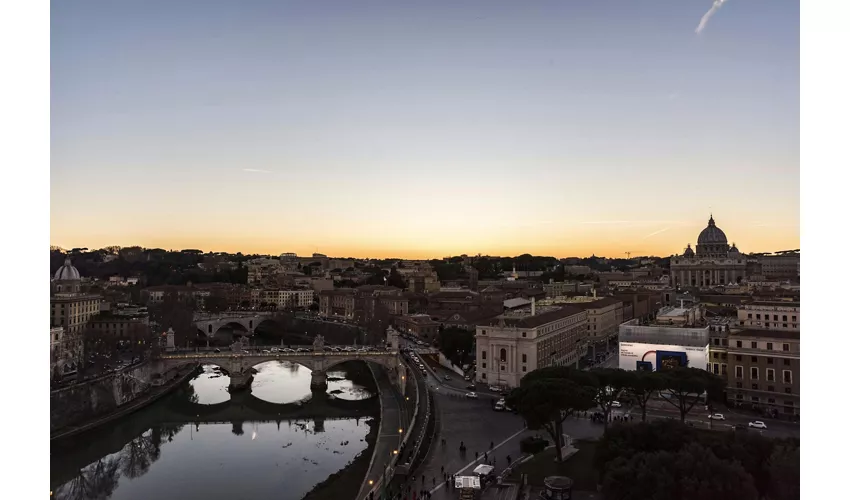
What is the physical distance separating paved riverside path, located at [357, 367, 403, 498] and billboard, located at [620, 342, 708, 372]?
9.84ft

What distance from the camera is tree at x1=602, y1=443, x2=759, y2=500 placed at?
8.63ft

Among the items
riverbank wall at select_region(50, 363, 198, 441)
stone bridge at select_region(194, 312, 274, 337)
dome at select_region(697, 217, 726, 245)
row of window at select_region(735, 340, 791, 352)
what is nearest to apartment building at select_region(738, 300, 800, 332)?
row of window at select_region(735, 340, 791, 352)

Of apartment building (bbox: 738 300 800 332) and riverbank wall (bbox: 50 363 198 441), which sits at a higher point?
apartment building (bbox: 738 300 800 332)

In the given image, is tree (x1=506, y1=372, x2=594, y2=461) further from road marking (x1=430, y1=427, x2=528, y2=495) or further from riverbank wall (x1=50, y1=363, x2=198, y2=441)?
riverbank wall (x1=50, y1=363, x2=198, y2=441)

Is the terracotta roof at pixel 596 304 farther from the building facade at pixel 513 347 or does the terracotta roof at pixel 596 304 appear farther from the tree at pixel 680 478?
the tree at pixel 680 478

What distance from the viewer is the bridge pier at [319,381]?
966 cm

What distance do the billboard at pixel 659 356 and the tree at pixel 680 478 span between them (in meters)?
4.34

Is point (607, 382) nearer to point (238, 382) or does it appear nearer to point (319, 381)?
point (319, 381)

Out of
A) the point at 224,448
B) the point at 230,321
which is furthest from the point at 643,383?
the point at 230,321

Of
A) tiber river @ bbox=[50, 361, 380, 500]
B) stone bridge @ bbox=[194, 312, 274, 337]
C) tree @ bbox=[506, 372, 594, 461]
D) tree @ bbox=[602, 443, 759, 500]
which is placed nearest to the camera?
tree @ bbox=[602, 443, 759, 500]

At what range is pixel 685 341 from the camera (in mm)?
7422
